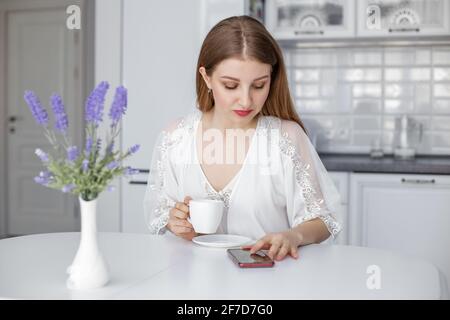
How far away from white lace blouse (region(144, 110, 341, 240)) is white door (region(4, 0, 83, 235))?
3.55m

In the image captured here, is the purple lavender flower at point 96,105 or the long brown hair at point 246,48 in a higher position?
the long brown hair at point 246,48

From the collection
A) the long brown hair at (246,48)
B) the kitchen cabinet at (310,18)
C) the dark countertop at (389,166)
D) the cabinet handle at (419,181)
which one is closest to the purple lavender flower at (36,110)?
the long brown hair at (246,48)

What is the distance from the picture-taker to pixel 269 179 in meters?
1.83

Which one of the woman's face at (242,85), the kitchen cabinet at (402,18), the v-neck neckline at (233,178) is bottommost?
the v-neck neckline at (233,178)

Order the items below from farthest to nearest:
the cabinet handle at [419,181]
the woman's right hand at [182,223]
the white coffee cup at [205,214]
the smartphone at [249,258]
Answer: the cabinet handle at [419,181], the woman's right hand at [182,223], the white coffee cup at [205,214], the smartphone at [249,258]

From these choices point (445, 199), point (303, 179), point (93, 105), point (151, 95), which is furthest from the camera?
point (151, 95)

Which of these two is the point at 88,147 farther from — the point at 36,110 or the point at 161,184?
the point at 161,184

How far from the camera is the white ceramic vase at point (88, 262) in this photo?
3.74 ft

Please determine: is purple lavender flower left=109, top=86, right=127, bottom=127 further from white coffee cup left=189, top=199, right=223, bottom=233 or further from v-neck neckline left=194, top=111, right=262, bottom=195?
v-neck neckline left=194, top=111, right=262, bottom=195

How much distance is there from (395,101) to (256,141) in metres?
2.25

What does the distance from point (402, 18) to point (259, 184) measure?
212 centimetres

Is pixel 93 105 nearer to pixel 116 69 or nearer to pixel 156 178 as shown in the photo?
pixel 156 178

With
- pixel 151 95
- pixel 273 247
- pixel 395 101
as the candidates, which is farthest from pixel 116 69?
pixel 273 247

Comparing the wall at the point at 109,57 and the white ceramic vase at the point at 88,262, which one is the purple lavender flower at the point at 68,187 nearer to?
the white ceramic vase at the point at 88,262
